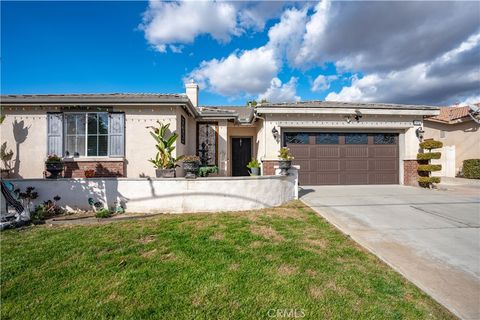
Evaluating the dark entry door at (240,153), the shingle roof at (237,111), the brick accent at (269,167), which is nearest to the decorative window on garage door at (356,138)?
the brick accent at (269,167)

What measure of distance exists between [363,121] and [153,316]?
37.9 ft

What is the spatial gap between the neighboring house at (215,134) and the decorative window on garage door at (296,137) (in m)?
0.05

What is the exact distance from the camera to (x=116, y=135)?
8586 millimetres

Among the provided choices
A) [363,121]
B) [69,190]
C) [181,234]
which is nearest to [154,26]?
[69,190]

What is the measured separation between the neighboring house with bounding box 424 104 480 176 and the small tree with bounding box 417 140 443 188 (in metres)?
7.97

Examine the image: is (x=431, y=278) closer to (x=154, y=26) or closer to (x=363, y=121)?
(x=363, y=121)

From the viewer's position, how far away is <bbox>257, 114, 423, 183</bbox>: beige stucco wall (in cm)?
1049

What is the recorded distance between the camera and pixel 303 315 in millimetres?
2387

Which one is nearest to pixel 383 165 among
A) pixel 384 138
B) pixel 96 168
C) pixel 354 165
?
pixel 384 138

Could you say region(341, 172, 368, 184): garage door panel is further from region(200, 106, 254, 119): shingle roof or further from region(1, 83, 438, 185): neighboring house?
region(200, 106, 254, 119): shingle roof

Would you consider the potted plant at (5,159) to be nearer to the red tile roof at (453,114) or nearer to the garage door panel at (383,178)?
the garage door panel at (383,178)

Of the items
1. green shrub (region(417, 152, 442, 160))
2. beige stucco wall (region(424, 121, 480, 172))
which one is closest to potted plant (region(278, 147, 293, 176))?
green shrub (region(417, 152, 442, 160))

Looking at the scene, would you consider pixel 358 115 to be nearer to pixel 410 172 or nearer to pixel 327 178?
pixel 327 178

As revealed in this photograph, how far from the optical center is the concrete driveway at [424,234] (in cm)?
296
